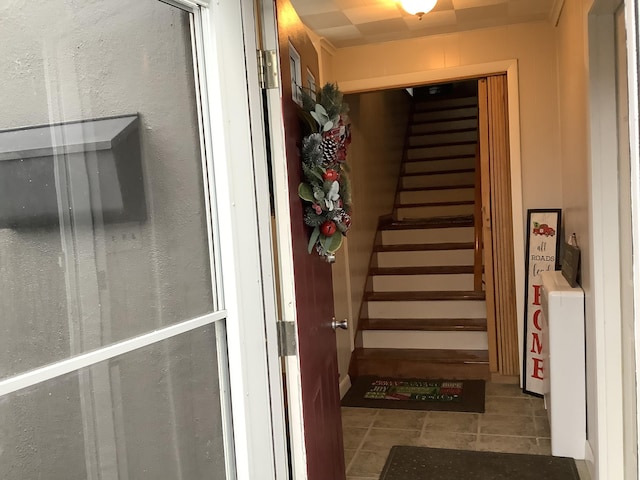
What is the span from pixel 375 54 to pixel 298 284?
9.42 feet

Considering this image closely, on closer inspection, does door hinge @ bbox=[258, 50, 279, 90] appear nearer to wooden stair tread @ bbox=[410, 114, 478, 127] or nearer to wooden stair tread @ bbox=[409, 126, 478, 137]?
wooden stair tread @ bbox=[409, 126, 478, 137]

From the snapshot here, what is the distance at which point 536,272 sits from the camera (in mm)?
3969

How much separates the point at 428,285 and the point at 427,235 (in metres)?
0.66

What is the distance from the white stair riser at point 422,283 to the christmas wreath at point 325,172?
3178mm

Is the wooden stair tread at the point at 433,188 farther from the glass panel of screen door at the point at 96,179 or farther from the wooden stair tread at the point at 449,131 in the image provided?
the glass panel of screen door at the point at 96,179

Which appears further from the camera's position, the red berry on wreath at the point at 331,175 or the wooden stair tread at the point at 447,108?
the wooden stair tread at the point at 447,108

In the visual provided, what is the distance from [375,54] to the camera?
4.20 metres

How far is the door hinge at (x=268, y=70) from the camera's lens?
167 cm

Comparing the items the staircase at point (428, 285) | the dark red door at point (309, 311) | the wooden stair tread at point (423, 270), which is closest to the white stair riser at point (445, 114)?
the staircase at point (428, 285)

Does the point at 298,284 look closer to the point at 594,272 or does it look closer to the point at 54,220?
the point at 54,220

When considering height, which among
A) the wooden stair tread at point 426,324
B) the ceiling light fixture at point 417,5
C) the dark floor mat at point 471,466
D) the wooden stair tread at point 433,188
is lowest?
the dark floor mat at point 471,466

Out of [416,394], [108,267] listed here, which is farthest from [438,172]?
[108,267]

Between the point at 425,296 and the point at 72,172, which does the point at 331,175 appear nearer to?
the point at 72,172

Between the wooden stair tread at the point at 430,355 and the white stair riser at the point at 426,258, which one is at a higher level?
the white stair riser at the point at 426,258
